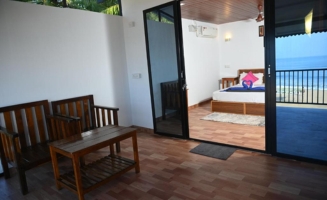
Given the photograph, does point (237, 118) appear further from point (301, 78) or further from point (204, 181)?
point (204, 181)

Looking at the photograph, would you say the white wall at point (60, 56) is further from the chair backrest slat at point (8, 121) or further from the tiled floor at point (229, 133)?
the tiled floor at point (229, 133)

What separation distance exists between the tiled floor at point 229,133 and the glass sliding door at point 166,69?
18.2 inches

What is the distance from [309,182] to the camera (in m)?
2.26

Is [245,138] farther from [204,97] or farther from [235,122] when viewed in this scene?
[204,97]

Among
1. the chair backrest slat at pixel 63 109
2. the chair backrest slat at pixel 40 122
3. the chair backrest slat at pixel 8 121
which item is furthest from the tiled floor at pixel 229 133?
the chair backrest slat at pixel 8 121

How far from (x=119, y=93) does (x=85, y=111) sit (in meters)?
0.85

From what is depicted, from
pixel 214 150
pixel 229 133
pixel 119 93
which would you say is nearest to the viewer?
pixel 214 150

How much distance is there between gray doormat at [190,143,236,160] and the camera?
3.04 metres

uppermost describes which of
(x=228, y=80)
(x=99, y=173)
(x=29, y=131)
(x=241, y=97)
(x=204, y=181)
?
(x=228, y=80)

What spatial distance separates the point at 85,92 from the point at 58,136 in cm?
89

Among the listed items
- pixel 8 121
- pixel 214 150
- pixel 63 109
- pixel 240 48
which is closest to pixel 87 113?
pixel 63 109

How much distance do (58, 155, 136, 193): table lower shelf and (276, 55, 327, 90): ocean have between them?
2.10 metres

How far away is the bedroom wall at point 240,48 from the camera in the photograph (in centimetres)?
673

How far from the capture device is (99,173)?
2.46m
